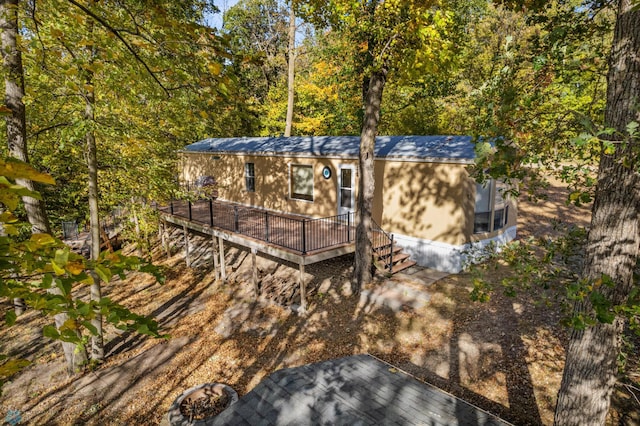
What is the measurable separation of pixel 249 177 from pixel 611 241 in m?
16.9

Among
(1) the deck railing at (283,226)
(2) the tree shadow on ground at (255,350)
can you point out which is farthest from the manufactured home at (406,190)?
(2) the tree shadow on ground at (255,350)

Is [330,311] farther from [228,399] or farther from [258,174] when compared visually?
[258,174]

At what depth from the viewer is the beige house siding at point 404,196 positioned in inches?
501

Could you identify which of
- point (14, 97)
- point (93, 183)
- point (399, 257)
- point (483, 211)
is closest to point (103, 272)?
point (14, 97)

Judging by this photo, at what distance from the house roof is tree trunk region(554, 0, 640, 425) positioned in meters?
6.47

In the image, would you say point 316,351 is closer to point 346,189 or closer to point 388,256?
point 388,256

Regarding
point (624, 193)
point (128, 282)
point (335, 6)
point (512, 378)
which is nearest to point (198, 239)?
point (128, 282)

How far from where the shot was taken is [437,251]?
1334 centimetres

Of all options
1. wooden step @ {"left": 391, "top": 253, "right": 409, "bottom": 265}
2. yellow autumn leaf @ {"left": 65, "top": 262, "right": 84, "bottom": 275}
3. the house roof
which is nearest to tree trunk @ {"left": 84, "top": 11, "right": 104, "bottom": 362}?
the house roof

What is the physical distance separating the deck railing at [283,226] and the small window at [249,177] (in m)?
1.52

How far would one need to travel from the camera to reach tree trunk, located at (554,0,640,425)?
3994 millimetres

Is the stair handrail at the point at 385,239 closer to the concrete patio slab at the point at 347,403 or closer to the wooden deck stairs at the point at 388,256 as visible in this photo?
the wooden deck stairs at the point at 388,256

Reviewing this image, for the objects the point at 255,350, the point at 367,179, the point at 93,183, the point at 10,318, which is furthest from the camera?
the point at 367,179

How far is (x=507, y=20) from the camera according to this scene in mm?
28500
